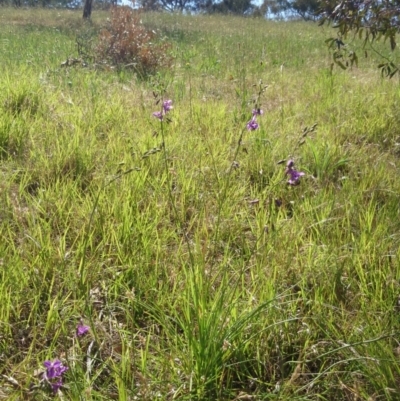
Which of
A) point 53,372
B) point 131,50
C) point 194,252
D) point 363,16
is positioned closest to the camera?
point 53,372

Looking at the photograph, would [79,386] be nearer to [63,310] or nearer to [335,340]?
[63,310]

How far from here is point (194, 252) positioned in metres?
2.11

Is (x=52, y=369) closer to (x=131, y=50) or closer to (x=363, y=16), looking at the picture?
(x=363, y=16)

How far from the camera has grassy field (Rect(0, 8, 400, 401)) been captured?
1479 mm

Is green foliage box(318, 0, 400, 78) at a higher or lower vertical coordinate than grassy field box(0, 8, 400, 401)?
higher

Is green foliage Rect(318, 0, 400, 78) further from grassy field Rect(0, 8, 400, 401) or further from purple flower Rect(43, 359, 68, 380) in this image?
purple flower Rect(43, 359, 68, 380)

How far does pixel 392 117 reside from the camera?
13.2 ft

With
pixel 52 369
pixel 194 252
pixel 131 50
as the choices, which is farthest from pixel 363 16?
pixel 131 50

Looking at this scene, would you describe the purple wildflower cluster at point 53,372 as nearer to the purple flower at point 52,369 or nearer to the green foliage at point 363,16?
the purple flower at point 52,369

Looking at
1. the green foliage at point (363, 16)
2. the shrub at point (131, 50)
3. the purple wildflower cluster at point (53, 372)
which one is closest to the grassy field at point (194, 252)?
the purple wildflower cluster at point (53, 372)

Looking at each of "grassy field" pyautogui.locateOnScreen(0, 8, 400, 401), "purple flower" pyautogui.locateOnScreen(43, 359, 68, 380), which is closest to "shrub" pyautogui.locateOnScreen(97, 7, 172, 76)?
"grassy field" pyautogui.locateOnScreen(0, 8, 400, 401)

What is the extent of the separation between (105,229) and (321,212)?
1094 millimetres

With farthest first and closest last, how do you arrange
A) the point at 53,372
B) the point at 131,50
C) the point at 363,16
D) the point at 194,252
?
the point at 131,50, the point at 363,16, the point at 194,252, the point at 53,372

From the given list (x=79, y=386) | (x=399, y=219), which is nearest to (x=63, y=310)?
(x=79, y=386)
